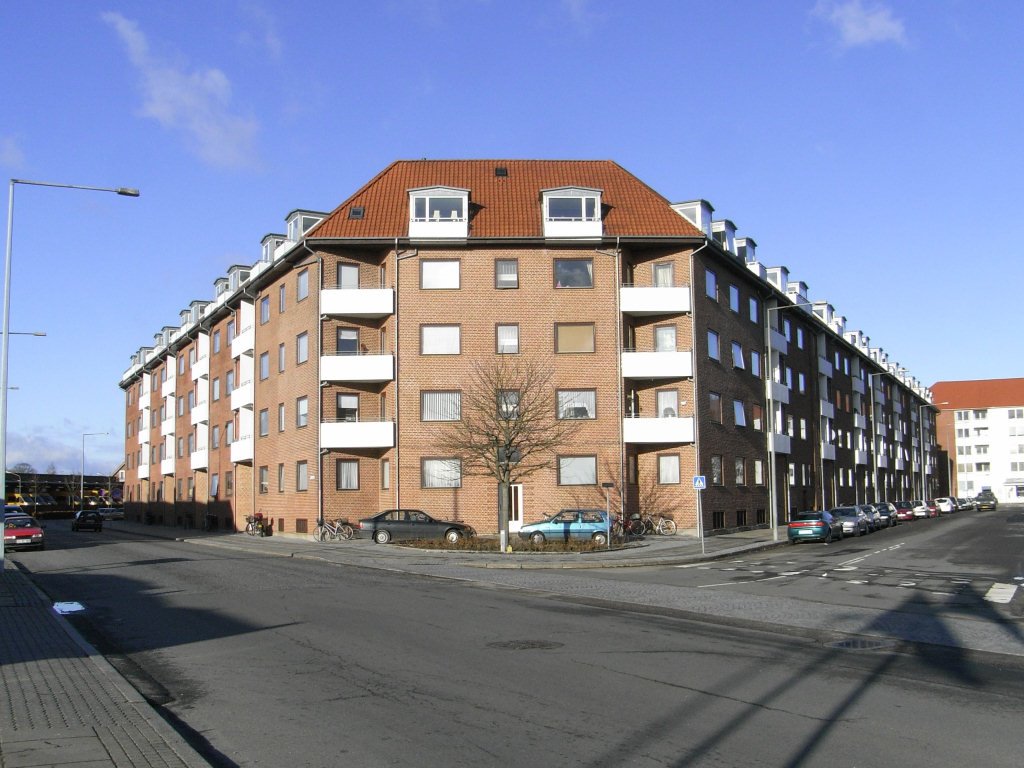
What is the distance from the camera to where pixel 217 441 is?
2299 inches

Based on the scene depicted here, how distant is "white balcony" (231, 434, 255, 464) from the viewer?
166 ft

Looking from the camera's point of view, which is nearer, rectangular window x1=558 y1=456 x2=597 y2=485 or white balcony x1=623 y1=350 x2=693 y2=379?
rectangular window x1=558 y1=456 x2=597 y2=485

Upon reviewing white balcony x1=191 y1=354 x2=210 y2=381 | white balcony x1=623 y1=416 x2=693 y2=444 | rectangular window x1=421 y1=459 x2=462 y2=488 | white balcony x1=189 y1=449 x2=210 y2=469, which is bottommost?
rectangular window x1=421 y1=459 x2=462 y2=488

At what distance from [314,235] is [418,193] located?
485 cm

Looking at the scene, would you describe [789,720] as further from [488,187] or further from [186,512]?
[186,512]

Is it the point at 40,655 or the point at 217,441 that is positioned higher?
the point at 217,441

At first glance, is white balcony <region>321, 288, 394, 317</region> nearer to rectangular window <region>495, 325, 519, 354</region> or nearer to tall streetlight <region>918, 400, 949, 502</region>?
rectangular window <region>495, 325, 519, 354</region>

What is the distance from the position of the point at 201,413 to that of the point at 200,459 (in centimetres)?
294

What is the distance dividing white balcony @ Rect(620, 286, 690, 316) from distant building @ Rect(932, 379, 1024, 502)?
106m

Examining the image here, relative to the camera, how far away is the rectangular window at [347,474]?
4184cm

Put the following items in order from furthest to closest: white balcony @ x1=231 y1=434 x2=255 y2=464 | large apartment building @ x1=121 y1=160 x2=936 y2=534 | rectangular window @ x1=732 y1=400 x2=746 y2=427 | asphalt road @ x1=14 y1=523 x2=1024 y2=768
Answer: white balcony @ x1=231 y1=434 x2=255 y2=464
rectangular window @ x1=732 y1=400 x2=746 y2=427
large apartment building @ x1=121 y1=160 x2=936 y2=534
asphalt road @ x1=14 y1=523 x2=1024 y2=768

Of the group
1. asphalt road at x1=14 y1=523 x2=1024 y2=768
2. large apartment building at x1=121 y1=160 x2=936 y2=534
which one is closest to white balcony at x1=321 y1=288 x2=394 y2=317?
large apartment building at x1=121 y1=160 x2=936 y2=534

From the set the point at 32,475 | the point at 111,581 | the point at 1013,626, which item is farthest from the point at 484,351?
the point at 32,475

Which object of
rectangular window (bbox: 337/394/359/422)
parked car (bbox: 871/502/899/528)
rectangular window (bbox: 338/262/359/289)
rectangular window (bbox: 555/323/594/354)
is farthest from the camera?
parked car (bbox: 871/502/899/528)
